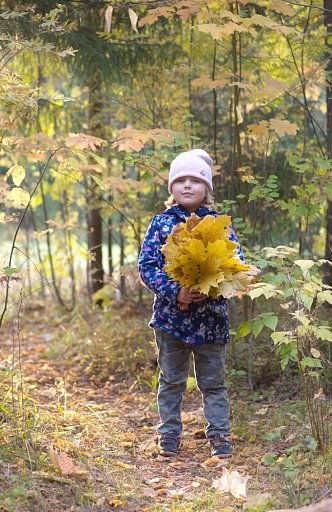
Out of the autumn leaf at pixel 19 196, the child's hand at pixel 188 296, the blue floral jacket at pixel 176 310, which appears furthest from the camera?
the autumn leaf at pixel 19 196

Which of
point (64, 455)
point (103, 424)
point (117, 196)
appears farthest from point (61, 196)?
point (64, 455)

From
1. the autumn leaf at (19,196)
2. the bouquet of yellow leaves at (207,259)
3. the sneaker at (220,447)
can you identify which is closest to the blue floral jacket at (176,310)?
the bouquet of yellow leaves at (207,259)

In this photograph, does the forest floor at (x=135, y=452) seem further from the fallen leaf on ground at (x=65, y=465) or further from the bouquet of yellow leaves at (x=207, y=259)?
the bouquet of yellow leaves at (x=207, y=259)

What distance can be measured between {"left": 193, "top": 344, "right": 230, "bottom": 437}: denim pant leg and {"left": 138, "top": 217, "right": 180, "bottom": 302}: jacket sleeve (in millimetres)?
447

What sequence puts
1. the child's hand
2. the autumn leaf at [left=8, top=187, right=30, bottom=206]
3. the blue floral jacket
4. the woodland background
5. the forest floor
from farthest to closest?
the autumn leaf at [left=8, top=187, right=30, bottom=206], the blue floral jacket, the child's hand, the woodland background, the forest floor

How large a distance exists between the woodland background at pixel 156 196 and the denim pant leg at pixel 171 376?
34cm

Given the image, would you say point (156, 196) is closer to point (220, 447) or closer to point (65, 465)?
point (220, 447)

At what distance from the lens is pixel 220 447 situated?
3521 mm

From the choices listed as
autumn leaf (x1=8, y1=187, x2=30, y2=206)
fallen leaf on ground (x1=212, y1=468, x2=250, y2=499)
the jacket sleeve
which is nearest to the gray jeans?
the jacket sleeve

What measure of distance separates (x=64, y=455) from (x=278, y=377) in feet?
6.74

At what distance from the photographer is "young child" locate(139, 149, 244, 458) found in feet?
11.5

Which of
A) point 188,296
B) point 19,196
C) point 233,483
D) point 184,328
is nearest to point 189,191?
point 188,296

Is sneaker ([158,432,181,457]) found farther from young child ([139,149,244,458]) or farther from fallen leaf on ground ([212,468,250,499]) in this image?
fallen leaf on ground ([212,468,250,499])

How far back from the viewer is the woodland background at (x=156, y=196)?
122 inches
